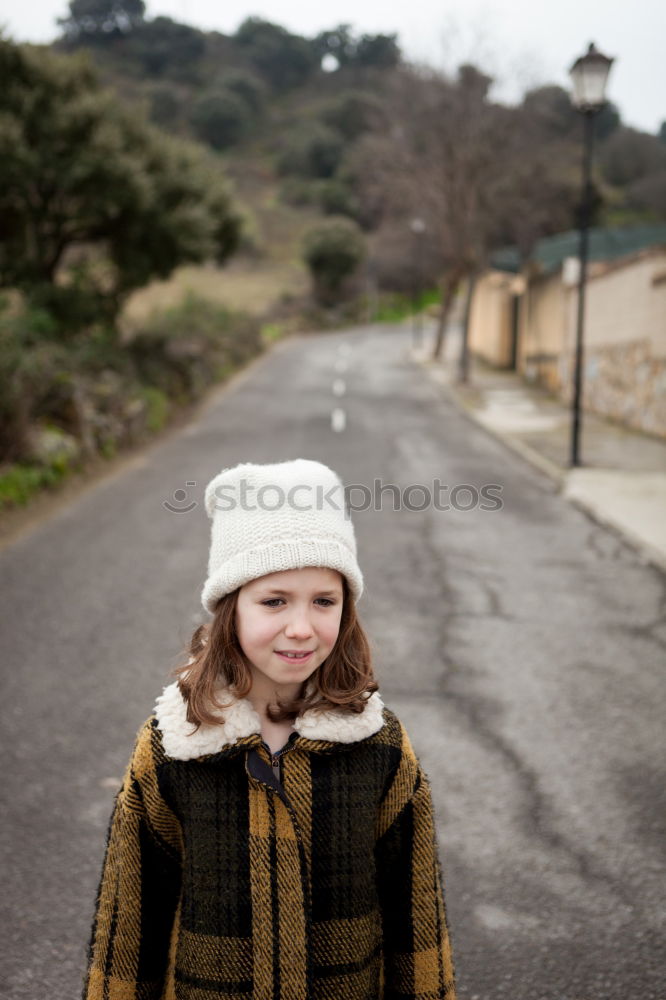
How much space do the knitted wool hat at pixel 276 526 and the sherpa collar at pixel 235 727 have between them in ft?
0.79

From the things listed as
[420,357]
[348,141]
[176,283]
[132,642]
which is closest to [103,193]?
[132,642]

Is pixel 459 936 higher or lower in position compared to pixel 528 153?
lower

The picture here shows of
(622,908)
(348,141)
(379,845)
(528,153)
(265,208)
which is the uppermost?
(348,141)

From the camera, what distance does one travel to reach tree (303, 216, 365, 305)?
5078 centimetres

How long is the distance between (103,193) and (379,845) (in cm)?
1505

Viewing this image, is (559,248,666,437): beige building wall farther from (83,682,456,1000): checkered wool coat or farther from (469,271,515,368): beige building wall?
(83,682,456,1000): checkered wool coat

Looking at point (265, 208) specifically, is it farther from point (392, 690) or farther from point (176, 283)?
point (392, 690)

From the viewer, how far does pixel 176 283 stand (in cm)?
4731

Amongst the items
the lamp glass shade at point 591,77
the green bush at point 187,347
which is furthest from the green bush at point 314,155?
the lamp glass shade at point 591,77

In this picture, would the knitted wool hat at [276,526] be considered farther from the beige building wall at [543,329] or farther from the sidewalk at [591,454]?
the beige building wall at [543,329]

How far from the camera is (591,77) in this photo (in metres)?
10.4

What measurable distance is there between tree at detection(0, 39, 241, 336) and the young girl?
13647mm

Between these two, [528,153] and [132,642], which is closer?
[132,642]

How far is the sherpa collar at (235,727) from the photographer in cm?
158
